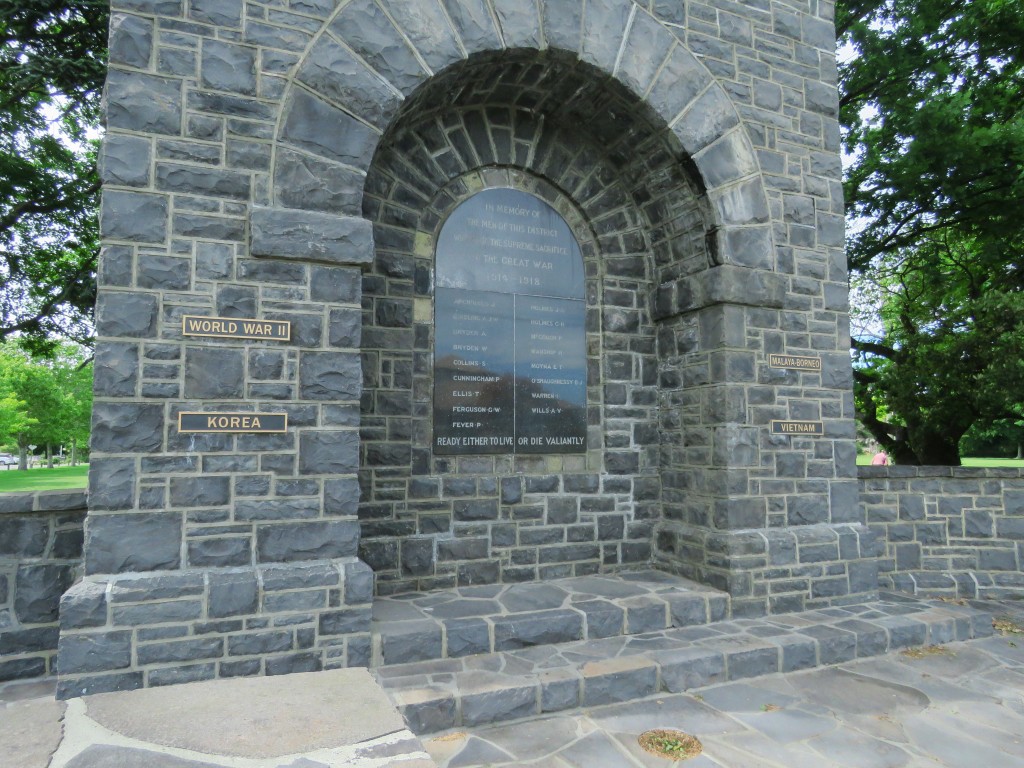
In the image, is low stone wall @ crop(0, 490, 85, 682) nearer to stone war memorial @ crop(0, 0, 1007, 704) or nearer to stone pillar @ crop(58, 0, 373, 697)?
stone war memorial @ crop(0, 0, 1007, 704)

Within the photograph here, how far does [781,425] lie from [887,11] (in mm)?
9540

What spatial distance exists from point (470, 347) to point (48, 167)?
968 cm

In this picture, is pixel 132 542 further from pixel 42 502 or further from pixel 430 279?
pixel 430 279

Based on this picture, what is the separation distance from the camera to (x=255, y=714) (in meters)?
3.07

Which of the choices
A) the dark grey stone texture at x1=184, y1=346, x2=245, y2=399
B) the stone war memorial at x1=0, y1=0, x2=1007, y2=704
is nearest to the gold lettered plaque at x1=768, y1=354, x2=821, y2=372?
the stone war memorial at x1=0, y1=0, x2=1007, y2=704

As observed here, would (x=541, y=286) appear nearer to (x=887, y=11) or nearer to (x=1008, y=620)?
(x=1008, y=620)

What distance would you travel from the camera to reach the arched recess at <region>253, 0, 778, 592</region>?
4.53 m

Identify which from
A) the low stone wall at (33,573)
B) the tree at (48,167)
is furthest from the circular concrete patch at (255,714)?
the tree at (48,167)

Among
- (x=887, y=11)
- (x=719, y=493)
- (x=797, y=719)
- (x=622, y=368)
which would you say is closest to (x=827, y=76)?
(x=622, y=368)

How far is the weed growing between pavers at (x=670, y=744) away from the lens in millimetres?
3271

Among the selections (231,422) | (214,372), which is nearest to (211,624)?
(231,422)

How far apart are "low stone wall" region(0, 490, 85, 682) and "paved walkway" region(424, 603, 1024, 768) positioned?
245 centimetres

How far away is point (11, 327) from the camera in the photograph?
447 inches

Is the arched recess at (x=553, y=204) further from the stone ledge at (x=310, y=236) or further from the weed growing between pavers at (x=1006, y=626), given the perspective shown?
the weed growing between pavers at (x=1006, y=626)
